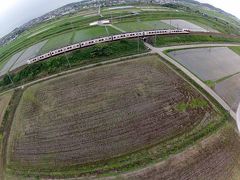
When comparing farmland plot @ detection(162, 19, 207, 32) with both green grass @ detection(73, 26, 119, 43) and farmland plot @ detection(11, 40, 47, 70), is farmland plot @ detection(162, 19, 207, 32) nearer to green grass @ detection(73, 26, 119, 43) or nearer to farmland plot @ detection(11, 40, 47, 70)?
green grass @ detection(73, 26, 119, 43)

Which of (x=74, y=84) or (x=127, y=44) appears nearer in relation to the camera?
(x=74, y=84)

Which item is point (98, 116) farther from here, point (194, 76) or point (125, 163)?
point (194, 76)

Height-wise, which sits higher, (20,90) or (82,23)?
(82,23)

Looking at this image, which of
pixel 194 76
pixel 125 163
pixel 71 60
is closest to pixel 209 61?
pixel 194 76

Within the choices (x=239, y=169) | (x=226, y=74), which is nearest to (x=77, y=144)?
(x=239, y=169)

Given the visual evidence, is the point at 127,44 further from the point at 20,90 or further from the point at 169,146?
the point at 169,146

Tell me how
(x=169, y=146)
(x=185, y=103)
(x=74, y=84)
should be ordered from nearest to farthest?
(x=169, y=146) < (x=185, y=103) < (x=74, y=84)

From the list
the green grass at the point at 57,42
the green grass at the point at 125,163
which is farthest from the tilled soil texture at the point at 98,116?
the green grass at the point at 57,42

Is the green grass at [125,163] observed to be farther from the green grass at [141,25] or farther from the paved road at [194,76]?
the green grass at [141,25]
